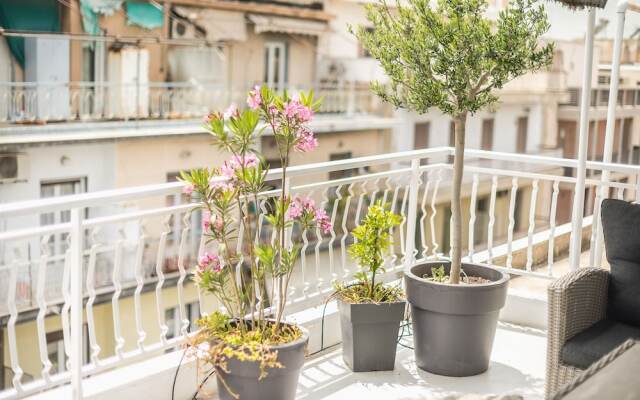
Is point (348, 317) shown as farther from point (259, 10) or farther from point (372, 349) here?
point (259, 10)

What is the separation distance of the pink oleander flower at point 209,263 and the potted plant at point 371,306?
0.84 meters

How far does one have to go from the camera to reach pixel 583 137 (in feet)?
14.3

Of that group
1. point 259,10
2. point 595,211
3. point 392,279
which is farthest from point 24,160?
point 595,211

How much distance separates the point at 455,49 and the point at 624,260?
3.76 feet

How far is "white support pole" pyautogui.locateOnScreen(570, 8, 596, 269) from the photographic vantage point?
14.0 ft

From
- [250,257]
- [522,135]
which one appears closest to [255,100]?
[250,257]

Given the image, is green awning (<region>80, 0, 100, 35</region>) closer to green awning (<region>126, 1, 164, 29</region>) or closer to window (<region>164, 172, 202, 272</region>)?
green awning (<region>126, 1, 164, 29</region>)

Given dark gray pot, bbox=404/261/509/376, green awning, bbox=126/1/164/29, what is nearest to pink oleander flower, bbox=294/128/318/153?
dark gray pot, bbox=404/261/509/376

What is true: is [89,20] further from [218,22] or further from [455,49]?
[455,49]

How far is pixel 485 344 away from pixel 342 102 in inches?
587

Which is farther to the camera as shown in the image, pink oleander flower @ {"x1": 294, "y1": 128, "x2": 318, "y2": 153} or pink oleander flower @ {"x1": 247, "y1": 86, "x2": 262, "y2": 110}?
pink oleander flower @ {"x1": 294, "y1": 128, "x2": 318, "y2": 153}

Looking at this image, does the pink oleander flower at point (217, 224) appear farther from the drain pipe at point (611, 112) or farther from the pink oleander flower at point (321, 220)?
the drain pipe at point (611, 112)

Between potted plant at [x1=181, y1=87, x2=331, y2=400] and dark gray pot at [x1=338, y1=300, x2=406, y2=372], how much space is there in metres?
0.56

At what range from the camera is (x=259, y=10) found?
16859mm
